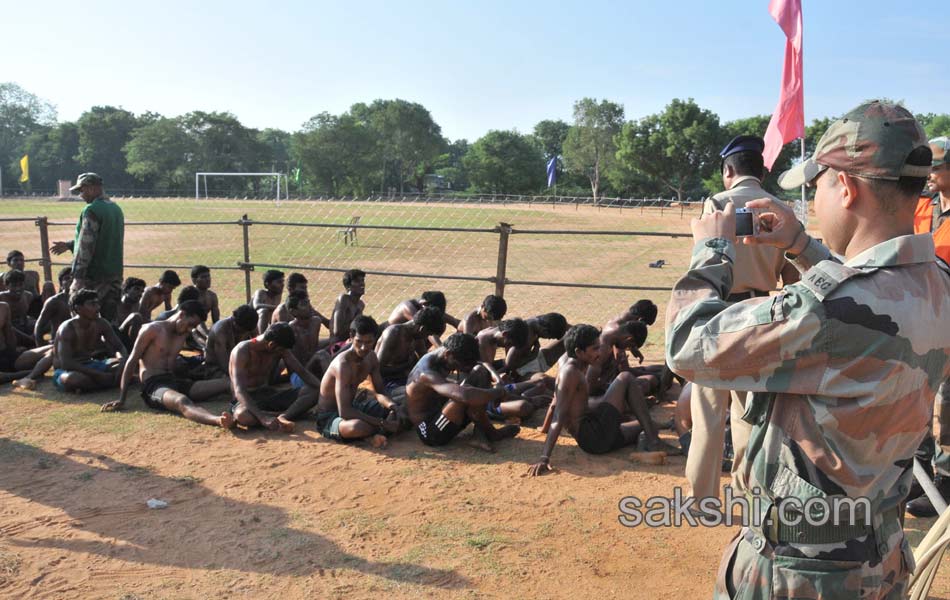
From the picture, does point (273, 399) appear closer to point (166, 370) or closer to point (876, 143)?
point (166, 370)

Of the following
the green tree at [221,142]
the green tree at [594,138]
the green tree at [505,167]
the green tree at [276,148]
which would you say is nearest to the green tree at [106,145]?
the green tree at [221,142]

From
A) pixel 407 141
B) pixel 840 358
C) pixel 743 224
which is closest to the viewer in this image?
pixel 840 358

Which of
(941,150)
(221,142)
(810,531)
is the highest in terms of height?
(221,142)

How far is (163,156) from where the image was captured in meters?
66.5

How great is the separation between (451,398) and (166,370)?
10.2 ft

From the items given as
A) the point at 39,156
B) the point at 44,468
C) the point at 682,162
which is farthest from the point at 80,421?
the point at 39,156

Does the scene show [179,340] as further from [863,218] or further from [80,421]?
[863,218]

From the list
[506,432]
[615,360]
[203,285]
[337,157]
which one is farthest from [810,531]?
[337,157]

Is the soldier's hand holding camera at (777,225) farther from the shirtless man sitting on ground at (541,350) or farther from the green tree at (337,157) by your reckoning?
the green tree at (337,157)

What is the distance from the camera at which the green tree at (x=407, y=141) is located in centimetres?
7162

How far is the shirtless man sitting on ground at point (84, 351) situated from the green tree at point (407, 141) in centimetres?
6413

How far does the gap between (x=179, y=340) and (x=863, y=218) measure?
22.0ft

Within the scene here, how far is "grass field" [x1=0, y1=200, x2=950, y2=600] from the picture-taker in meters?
3.90

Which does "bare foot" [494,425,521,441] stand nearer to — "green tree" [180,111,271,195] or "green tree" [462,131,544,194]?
"green tree" [462,131,544,194]
